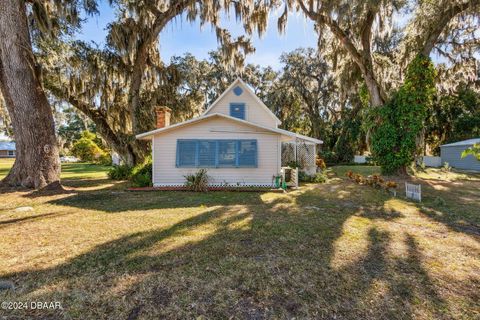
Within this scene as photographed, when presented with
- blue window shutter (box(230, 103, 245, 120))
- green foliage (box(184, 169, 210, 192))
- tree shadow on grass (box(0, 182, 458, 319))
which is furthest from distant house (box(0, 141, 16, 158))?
tree shadow on grass (box(0, 182, 458, 319))

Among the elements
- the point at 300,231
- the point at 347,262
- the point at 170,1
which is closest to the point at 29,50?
the point at 170,1

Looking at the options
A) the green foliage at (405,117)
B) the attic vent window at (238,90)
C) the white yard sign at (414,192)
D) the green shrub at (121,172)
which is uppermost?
the attic vent window at (238,90)

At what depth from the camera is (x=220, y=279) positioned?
2.87 metres

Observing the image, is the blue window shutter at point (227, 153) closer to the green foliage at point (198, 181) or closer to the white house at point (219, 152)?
the white house at point (219, 152)

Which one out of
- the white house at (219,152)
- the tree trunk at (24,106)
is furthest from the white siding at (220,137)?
the tree trunk at (24,106)

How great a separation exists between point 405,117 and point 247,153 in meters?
8.64

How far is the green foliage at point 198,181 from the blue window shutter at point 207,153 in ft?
1.17

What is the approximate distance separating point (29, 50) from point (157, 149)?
564 centimetres

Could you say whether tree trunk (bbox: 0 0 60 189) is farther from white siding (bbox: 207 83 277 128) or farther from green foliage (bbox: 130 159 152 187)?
white siding (bbox: 207 83 277 128)

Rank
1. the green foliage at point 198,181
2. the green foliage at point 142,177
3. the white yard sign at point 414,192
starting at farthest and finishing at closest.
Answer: the green foliage at point 142,177
the green foliage at point 198,181
the white yard sign at point 414,192

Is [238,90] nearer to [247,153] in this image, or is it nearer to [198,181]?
[247,153]

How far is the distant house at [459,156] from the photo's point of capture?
59.4ft

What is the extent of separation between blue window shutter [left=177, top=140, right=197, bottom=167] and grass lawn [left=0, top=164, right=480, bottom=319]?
3670 mm

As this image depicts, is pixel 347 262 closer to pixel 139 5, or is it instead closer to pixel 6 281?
pixel 6 281
